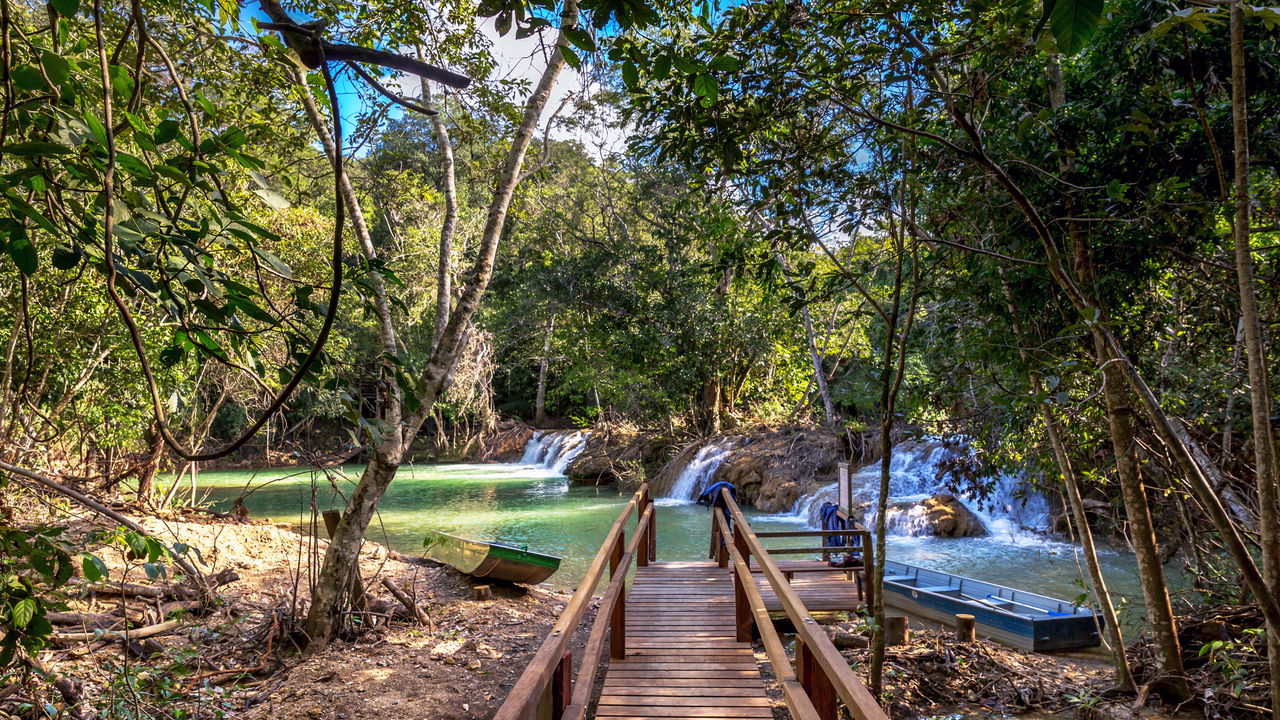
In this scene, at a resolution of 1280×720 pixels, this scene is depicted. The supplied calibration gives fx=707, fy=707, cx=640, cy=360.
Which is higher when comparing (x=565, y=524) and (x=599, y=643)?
(x=599, y=643)

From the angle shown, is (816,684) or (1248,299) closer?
(1248,299)

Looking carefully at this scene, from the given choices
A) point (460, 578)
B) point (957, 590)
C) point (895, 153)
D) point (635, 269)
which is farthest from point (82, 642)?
point (635, 269)

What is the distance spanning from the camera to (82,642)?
5.62 meters

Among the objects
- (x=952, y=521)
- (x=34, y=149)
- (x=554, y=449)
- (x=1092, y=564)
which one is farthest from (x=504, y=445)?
(x=34, y=149)

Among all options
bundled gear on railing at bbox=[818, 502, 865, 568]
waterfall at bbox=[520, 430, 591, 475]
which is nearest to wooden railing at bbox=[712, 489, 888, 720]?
bundled gear on railing at bbox=[818, 502, 865, 568]

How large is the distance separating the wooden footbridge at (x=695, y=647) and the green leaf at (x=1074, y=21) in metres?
1.82

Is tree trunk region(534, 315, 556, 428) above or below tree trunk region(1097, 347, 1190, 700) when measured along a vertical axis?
above

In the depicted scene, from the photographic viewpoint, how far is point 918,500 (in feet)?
47.5

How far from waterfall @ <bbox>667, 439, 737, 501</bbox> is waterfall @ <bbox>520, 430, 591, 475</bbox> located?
6599 mm

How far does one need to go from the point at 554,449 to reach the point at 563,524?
11.3m

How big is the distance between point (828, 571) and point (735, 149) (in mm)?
6300

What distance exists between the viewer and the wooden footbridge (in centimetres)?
288

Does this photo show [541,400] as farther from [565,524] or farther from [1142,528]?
[1142,528]

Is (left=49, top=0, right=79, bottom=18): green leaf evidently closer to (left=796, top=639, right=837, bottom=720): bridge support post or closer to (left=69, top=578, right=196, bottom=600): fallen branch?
(left=796, top=639, right=837, bottom=720): bridge support post
